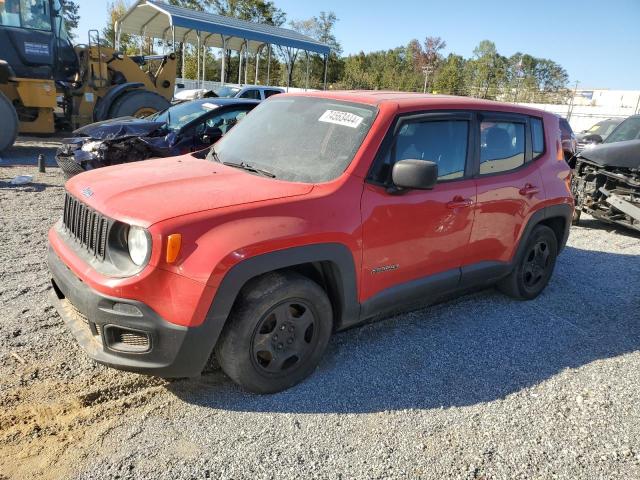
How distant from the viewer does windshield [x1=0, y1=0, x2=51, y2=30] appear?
414 inches

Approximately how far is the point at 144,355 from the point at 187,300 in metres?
0.41

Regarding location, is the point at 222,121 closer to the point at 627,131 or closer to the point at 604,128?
the point at 627,131

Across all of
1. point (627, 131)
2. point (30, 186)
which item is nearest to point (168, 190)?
point (30, 186)

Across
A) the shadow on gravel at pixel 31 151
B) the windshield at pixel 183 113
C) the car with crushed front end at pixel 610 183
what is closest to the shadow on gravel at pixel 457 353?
the car with crushed front end at pixel 610 183

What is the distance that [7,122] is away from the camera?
9.59 metres

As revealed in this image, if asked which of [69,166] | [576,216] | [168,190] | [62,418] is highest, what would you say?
[168,190]

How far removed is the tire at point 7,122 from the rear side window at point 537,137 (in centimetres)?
954

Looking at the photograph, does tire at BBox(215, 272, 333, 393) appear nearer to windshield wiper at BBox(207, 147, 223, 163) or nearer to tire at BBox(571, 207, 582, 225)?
windshield wiper at BBox(207, 147, 223, 163)

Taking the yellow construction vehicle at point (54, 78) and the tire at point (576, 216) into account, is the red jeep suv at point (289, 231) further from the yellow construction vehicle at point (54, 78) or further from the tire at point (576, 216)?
the yellow construction vehicle at point (54, 78)

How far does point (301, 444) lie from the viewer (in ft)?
8.47

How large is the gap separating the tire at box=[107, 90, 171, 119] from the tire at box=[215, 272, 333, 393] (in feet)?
34.2

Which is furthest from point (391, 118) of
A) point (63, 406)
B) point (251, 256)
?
point (63, 406)

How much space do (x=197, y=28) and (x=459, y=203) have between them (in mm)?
17330

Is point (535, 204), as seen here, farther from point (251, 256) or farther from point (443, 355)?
point (251, 256)
